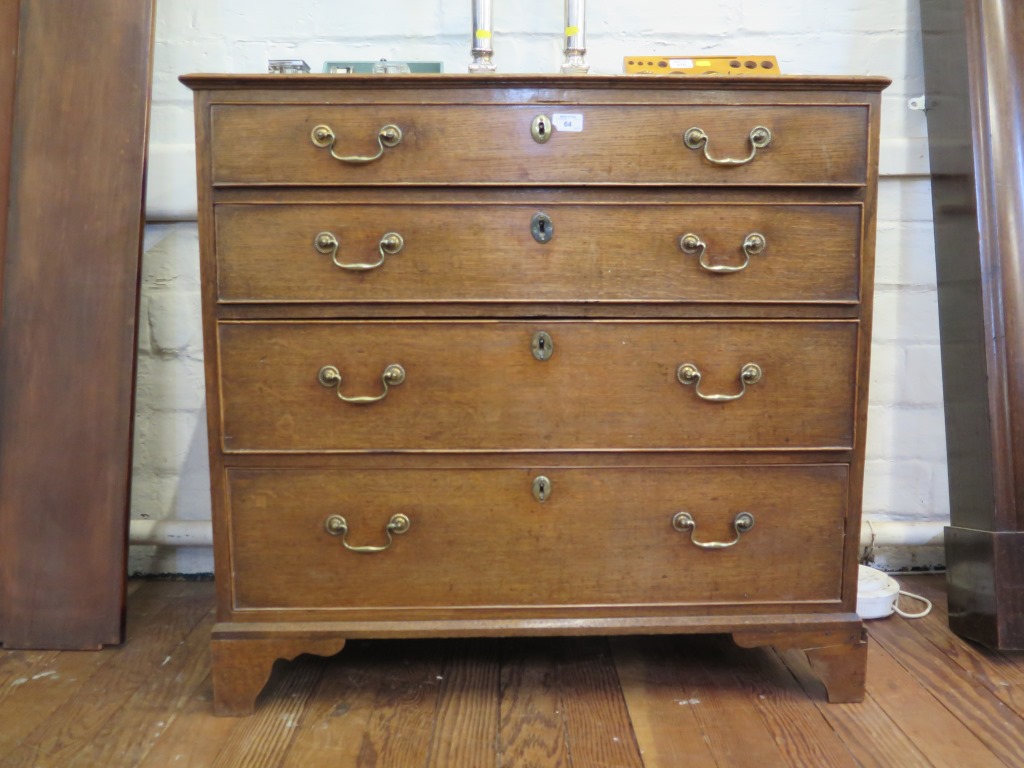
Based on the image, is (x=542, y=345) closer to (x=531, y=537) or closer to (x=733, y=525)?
(x=531, y=537)

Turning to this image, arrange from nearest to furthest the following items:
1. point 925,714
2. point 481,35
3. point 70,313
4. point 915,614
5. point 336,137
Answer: point 336,137 → point 925,714 → point 481,35 → point 70,313 → point 915,614

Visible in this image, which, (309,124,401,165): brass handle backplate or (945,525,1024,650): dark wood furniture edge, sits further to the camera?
(945,525,1024,650): dark wood furniture edge

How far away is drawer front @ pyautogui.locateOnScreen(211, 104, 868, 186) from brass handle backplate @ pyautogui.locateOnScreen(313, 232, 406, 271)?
0.08 meters

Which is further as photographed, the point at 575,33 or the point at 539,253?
the point at 575,33

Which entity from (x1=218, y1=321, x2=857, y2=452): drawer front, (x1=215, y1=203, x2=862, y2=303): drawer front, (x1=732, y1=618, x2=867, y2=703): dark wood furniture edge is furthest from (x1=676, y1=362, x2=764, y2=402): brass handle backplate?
(x1=732, y1=618, x2=867, y2=703): dark wood furniture edge

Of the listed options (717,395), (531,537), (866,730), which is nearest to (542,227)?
(717,395)

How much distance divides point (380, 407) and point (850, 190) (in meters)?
0.78

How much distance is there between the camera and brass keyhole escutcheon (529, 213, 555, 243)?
3.99 ft

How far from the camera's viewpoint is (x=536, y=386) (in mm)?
1252

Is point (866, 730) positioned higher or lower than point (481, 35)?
lower

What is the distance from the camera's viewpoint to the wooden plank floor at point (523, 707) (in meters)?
1.18

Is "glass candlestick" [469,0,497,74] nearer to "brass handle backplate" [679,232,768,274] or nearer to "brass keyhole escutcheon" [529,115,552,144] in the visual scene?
"brass keyhole escutcheon" [529,115,552,144]

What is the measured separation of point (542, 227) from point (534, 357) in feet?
0.64

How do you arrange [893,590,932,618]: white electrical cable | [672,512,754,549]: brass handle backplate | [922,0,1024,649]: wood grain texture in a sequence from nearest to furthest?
[672,512,754,549]: brass handle backplate, [922,0,1024,649]: wood grain texture, [893,590,932,618]: white electrical cable
